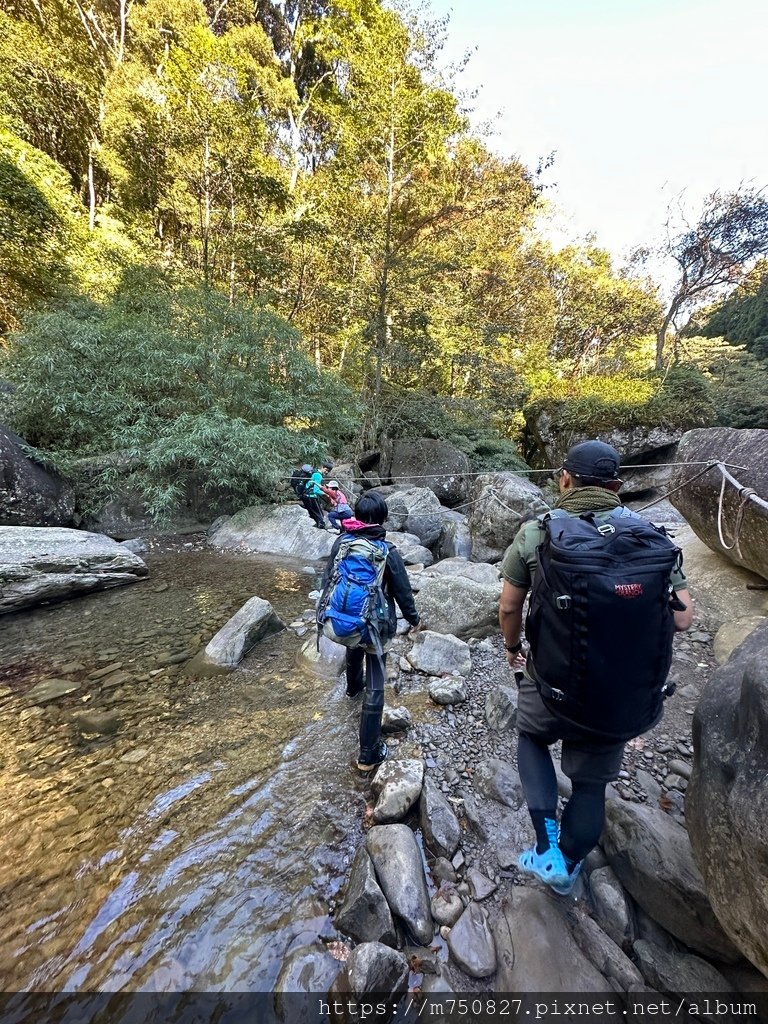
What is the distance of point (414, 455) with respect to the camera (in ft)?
42.4

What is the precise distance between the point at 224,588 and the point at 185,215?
1416 cm

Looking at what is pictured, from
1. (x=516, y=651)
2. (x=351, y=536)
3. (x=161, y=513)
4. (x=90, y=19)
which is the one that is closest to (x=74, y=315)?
(x=161, y=513)

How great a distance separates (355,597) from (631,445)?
488 inches

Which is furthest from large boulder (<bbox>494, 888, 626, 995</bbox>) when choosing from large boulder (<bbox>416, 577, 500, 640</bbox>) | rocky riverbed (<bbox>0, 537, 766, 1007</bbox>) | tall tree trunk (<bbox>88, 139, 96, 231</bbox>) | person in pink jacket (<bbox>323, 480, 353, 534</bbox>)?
tall tree trunk (<bbox>88, 139, 96, 231</bbox>)

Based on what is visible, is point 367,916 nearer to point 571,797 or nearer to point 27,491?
point 571,797

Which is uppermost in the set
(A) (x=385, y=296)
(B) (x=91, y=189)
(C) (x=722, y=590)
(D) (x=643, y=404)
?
(B) (x=91, y=189)

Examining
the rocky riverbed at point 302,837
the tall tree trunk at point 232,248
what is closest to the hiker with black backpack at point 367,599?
the rocky riverbed at point 302,837

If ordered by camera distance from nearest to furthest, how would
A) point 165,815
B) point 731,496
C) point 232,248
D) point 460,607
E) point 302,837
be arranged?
1. point 302,837
2. point 165,815
3. point 731,496
4. point 460,607
5. point 232,248

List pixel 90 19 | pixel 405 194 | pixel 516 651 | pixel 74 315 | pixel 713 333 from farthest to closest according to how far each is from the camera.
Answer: pixel 713 333 < pixel 90 19 < pixel 405 194 < pixel 74 315 < pixel 516 651

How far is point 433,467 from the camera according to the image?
1252cm

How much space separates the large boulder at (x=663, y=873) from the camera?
5.53 ft

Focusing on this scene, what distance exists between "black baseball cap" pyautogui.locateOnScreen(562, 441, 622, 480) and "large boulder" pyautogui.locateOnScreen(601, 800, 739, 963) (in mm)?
1788

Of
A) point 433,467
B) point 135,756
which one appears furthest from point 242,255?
point 135,756

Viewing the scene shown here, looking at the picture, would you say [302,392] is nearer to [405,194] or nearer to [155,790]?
[405,194]
